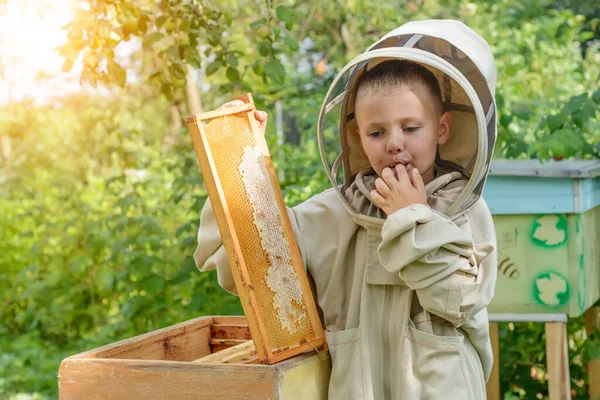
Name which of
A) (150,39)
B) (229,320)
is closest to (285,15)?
(150,39)

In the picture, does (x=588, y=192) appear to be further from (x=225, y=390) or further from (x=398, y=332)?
(x=225, y=390)

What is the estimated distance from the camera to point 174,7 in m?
3.32

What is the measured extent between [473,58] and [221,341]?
106 cm

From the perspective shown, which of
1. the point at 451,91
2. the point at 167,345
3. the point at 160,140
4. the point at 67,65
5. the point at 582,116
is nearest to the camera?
the point at 451,91

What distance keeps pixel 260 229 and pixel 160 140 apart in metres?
6.00

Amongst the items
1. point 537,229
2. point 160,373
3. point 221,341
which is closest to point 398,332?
point 160,373

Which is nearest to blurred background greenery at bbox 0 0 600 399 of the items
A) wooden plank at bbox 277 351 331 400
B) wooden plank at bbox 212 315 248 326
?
wooden plank at bbox 212 315 248 326

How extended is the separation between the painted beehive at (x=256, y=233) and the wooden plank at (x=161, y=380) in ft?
0.21

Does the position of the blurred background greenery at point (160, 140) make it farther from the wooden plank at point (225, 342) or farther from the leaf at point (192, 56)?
the wooden plank at point (225, 342)

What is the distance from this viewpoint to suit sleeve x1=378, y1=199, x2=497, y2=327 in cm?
156

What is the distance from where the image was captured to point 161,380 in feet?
5.42

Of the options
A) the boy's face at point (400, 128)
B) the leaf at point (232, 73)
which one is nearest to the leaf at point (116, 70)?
the leaf at point (232, 73)

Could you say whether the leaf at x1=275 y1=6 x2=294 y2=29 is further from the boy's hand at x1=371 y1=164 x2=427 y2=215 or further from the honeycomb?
the boy's hand at x1=371 y1=164 x2=427 y2=215

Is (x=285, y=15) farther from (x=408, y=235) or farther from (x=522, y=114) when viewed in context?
(x=408, y=235)
